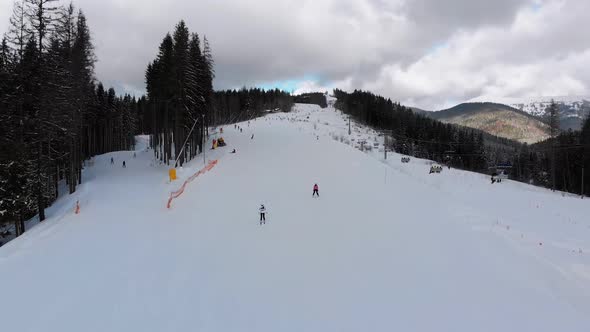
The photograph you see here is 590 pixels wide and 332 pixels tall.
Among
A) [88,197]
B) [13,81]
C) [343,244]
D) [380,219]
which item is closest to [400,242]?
[343,244]

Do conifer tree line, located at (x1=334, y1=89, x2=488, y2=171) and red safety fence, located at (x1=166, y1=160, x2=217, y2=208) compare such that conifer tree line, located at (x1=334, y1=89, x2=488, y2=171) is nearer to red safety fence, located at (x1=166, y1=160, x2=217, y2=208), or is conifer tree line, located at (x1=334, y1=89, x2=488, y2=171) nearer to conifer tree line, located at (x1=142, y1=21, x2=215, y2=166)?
conifer tree line, located at (x1=142, y1=21, x2=215, y2=166)

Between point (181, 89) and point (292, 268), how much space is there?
32.5 m

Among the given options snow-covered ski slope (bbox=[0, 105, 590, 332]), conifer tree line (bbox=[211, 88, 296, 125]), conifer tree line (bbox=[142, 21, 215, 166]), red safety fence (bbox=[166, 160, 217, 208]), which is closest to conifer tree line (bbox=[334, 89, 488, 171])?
conifer tree line (bbox=[211, 88, 296, 125])

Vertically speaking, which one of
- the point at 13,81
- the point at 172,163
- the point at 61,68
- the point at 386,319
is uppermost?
the point at 61,68

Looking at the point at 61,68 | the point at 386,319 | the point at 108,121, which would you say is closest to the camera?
the point at 386,319

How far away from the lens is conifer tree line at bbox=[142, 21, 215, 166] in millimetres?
38656

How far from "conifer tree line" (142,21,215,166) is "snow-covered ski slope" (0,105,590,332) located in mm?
17716

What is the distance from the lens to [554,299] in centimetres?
990

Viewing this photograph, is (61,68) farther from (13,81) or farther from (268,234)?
(268,234)

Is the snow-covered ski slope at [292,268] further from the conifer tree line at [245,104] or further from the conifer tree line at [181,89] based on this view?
the conifer tree line at [245,104]

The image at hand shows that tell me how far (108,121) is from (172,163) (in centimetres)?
3913

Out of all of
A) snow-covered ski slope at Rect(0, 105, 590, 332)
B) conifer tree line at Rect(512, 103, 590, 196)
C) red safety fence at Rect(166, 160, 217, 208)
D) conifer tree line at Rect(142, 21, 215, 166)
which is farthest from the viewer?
conifer tree line at Rect(512, 103, 590, 196)

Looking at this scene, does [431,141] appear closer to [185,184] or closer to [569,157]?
[569,157]

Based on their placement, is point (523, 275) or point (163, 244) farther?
point (163, 244)
